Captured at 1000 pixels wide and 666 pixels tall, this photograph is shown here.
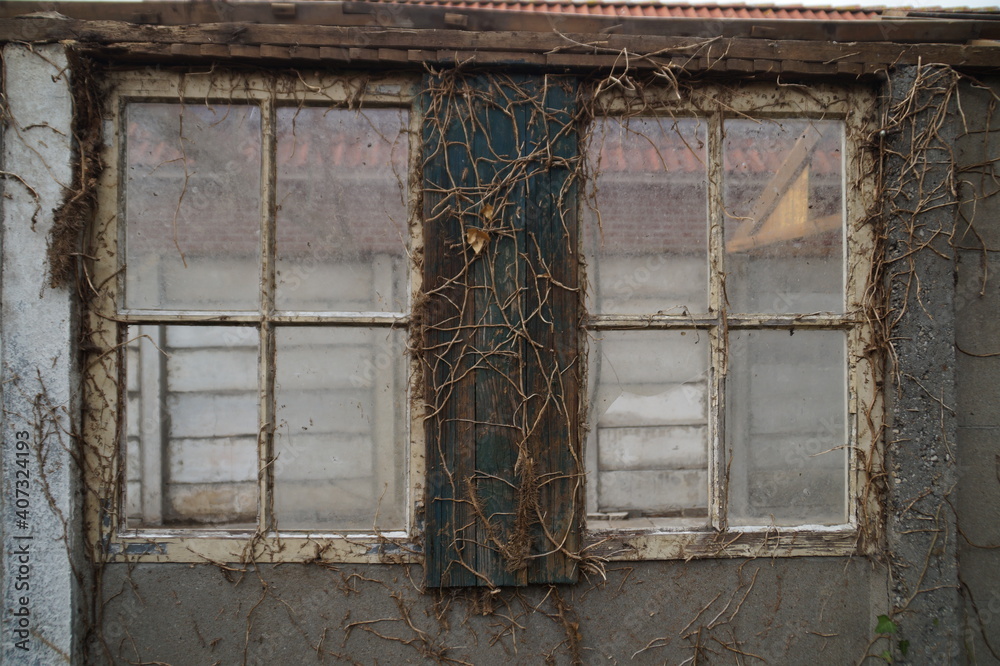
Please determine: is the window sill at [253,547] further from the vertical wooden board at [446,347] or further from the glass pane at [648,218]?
the glass pane at [648,218]

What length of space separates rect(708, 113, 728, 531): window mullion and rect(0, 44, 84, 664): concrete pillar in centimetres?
210

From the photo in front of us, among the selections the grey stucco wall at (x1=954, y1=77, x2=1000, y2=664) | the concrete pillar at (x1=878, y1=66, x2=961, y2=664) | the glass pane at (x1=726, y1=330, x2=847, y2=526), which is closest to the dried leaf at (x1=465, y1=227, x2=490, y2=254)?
the glass pane at (x1=726, y1=330, x2=847, y2=526)

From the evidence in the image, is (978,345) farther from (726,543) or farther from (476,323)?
(476,323)

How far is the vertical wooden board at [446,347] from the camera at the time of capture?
190 cm

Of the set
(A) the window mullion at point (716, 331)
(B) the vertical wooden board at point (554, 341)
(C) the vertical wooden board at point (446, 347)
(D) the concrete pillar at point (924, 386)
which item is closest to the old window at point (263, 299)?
(C) the vertical wooden board at point (446, 347)

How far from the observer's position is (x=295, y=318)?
1980mm

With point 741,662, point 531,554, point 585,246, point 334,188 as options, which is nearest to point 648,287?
point 585,246

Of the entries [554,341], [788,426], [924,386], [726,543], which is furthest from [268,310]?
[924,386]

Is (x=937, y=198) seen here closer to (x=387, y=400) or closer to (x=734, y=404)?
(x=734, y=404)

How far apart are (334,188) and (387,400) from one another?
0.75 m

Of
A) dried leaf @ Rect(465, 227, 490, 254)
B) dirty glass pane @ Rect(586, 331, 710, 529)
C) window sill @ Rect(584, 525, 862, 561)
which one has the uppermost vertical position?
dried leaf @ Rect(465, 227, 490, 254)

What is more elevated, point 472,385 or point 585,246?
point 585,246

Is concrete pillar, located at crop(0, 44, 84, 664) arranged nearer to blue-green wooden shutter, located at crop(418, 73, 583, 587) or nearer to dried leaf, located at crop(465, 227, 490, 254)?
blue-green wooden shutter, located at crop(418, 73, 583, 587)

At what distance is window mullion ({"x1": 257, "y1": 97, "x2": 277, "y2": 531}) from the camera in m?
1.97
